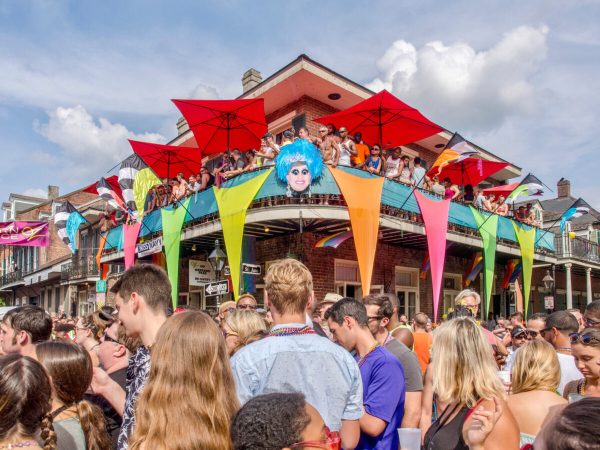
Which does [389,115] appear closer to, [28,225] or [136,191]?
[136,191]

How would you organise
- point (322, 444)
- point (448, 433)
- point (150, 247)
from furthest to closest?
point (150, 247)
point (448, 433)
point (322, 444)

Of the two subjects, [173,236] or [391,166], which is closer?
[173,236]

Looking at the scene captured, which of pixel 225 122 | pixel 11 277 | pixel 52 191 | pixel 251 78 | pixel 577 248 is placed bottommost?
pixel 11 277

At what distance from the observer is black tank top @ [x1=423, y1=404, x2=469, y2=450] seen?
257cm

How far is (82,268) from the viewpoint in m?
25.5

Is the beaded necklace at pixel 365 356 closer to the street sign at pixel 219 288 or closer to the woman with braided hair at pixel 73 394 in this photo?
the woman with braided hair at pixel 73 394

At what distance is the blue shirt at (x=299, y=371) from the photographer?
2.35m

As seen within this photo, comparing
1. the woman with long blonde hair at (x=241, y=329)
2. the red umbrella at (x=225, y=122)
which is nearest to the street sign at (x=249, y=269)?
the red umbrella at (x=225, y=122)

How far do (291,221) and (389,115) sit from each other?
10.6 feet

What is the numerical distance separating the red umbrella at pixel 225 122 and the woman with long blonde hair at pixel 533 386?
28.4 feet

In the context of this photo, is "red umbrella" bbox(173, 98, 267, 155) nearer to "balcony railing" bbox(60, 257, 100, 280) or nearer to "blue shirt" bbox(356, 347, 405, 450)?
"blue shirt" bbox(356, 347, 405, 450)

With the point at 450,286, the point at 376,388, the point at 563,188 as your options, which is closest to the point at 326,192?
the point at 376,388

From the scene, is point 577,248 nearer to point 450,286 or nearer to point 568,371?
point 450,286

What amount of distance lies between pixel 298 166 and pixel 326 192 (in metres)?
0.78
